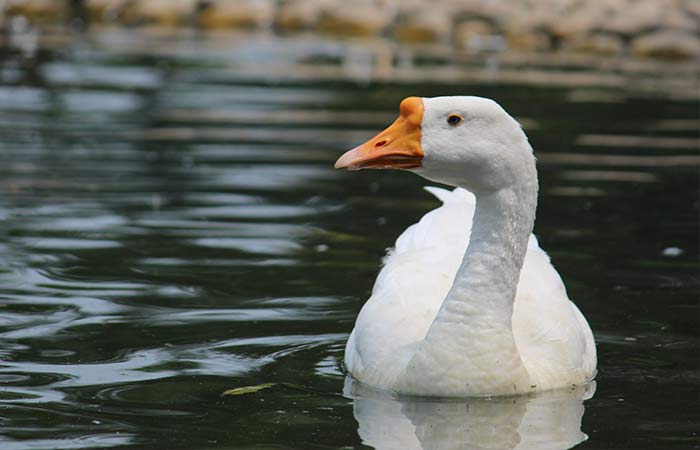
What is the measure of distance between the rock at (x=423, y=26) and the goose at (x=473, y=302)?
1917 centimetres

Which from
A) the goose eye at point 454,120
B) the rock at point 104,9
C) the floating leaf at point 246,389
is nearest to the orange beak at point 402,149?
the goose eye at point 454,120

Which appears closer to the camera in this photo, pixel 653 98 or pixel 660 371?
pixel 660 371

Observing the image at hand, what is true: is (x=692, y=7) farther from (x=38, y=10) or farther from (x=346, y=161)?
(x=346, y=161)

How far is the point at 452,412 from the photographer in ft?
18.7

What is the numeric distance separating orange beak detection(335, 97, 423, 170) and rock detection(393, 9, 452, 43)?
19634 millimetres

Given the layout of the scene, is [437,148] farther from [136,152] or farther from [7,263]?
[136,152]

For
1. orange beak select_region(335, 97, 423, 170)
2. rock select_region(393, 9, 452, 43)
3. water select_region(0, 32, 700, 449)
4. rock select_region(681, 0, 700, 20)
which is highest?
orange beak select_region(335, 97, 423, 170)

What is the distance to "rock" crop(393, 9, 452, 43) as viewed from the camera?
2528 centimetres

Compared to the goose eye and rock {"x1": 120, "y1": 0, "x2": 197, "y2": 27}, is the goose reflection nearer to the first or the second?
the goose eye

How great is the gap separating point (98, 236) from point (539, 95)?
31.0 feet

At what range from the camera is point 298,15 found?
1046 inches

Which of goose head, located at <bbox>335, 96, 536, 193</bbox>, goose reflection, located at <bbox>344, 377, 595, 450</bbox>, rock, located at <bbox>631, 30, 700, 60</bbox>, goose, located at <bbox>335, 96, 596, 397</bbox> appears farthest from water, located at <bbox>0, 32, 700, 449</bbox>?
rock, located at <bbox>631, 30, 700, 60</bbox>

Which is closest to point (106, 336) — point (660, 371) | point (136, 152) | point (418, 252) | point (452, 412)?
point (418, 252)

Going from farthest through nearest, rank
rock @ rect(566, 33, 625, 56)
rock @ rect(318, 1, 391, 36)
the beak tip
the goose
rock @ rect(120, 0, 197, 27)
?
rock @ rect(120, 0, 197, 27), rock @ rect(318, 1, 391, 36), rock @ rect(566, 33, 625, 56), the goose, the beak tip
